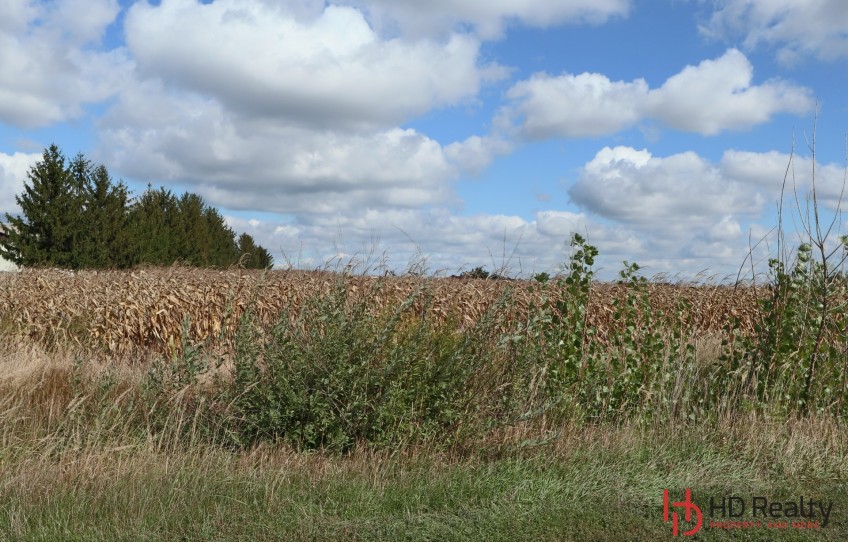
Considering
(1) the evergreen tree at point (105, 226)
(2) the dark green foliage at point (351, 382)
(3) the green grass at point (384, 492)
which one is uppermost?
(1) the evergreen tree at point (105, 226)

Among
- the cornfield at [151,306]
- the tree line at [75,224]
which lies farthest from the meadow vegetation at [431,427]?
the tree line at [75,224]

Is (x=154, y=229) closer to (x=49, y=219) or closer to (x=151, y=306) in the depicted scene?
(x=49, y=219)

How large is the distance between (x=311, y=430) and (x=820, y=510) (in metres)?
3.92

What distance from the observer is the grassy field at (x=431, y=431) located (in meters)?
4.79

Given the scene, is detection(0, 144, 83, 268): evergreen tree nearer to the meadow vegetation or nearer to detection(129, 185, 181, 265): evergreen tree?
detection(129, 185, 181, 265): evergreen tree

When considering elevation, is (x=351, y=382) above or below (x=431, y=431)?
above

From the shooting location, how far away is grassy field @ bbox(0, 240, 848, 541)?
479cm

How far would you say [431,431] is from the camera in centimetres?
598

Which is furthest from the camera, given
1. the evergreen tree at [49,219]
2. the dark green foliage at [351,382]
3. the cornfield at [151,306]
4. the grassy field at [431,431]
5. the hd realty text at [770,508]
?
the evergreen tree at [49,219]

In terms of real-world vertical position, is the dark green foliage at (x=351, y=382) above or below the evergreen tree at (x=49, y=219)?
below

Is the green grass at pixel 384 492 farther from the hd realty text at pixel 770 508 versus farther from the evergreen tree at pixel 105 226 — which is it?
the evergreen tree at pixel 105 226

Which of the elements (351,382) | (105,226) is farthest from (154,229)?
(351,382)

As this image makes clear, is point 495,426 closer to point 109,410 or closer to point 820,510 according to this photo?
point 820,510

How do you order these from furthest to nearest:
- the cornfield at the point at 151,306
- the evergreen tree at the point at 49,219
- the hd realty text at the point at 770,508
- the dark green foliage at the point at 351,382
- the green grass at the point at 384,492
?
the evergreen tree at the point at 49,219 < the cornfield at the point at 151,306 < the dark green foliage at the point at 351,382 < the hd realty text at the point at 770,508 < the green grass at the point at 384,492
